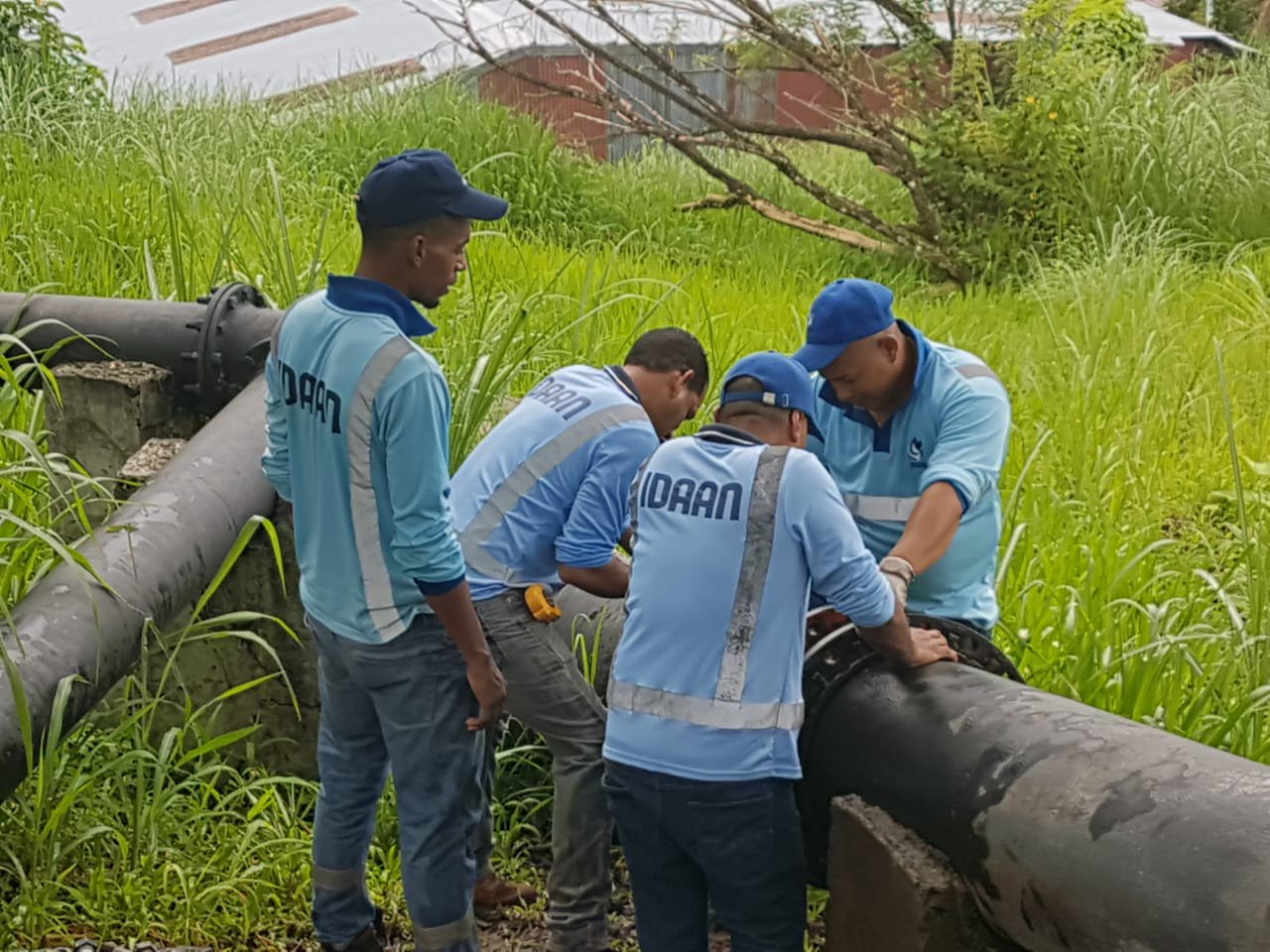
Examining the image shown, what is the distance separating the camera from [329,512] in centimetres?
318

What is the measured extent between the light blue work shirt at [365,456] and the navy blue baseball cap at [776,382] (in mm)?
610

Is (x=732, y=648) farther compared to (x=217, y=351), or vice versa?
(x=217, y=351)

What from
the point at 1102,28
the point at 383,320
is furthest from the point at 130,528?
the point at 1102,28

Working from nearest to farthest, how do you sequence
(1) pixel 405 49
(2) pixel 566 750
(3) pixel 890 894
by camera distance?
(3) pixel 890 894 → (2) pixel 566 750 → (1) pixel 405 49

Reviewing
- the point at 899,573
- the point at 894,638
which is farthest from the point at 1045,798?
the point at 899,573

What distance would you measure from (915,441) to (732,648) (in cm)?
100

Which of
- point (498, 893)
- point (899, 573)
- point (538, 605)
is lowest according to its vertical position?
point (498, 893)

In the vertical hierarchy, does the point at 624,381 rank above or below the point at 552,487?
above

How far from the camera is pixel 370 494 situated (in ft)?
10.2

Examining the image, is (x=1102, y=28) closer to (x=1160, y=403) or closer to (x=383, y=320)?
(x=1160, y=403)

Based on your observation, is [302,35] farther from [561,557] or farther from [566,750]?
[566,750]

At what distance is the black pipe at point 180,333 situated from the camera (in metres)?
4.78

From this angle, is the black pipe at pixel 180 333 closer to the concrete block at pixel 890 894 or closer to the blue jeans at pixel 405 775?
the blue jeans at pixel 405 775

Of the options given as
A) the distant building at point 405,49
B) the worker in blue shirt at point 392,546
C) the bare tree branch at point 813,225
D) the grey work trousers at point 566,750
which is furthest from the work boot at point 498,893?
the distant building at point 405,49
